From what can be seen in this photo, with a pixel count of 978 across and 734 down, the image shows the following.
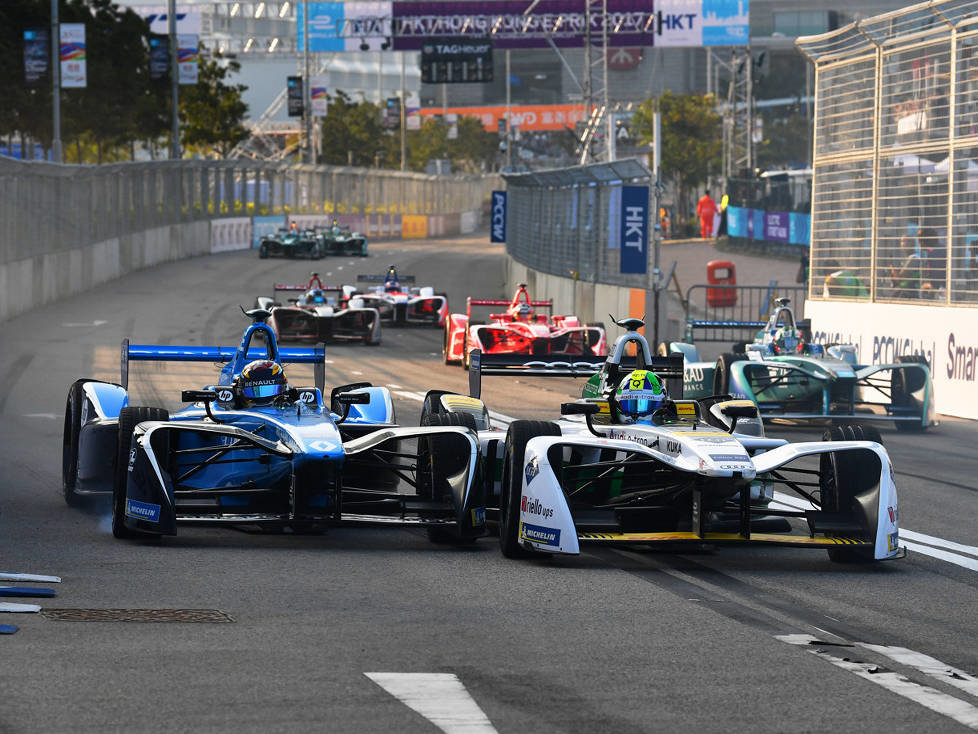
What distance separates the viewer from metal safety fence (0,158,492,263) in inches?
1443

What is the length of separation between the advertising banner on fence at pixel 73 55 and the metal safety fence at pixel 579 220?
480 inches

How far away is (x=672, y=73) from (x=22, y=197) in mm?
108149

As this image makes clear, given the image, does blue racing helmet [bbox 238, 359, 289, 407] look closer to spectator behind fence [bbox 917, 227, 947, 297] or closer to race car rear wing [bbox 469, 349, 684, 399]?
race car rear wing [bbox 469, 349, 684, 399]

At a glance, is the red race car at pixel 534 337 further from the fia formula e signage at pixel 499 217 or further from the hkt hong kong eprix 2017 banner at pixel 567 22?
the hkt hong kong eprix 2017 banner at pixel 567 22

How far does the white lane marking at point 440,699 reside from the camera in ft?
20.4

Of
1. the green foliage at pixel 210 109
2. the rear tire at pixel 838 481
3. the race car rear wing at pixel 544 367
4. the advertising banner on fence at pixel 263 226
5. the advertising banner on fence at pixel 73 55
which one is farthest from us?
the green foliage at pixel 210 109

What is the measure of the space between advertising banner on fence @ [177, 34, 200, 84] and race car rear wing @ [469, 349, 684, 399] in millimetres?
48755

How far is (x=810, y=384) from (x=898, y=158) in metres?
5.84

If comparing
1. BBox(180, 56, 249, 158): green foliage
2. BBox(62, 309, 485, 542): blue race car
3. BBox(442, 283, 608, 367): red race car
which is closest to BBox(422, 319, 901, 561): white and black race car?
BBox(62, 309, 485, 542): blue race car

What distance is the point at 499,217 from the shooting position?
56344 mm

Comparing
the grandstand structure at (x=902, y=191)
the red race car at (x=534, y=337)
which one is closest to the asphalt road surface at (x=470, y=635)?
the grandstand structure at (x=902, y=191)

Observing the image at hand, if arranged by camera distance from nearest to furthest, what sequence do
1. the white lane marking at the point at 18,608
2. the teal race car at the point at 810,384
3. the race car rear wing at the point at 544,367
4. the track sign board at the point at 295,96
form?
1. the white lane marking at the point at 18,608
2. the race car rear wing at the point at 544,367
3. the teal race car at the point at 810,384
4. the track sign board at the point at 295,96

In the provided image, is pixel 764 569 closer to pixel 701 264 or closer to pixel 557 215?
pixel 557 215

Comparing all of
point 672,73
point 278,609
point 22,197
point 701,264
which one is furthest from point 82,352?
point 672,73
